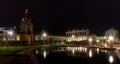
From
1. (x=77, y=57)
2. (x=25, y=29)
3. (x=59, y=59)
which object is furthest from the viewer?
(x=25, y=29)

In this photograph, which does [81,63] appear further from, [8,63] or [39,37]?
[39,37]

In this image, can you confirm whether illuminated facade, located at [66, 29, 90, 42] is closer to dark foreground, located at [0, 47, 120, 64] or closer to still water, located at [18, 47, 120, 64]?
still water, located at [18, 47, 120, 64]

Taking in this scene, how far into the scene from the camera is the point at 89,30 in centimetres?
12962

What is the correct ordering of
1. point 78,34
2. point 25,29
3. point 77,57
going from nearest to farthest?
point 77,57 < point 25,29 < point 78,34

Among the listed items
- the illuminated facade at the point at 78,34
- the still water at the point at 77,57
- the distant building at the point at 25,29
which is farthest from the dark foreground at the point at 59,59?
the illuminated facade at the point at 78,34

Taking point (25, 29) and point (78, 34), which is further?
point (78, 34)

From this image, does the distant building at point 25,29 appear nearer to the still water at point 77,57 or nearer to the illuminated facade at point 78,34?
the illuminated facade at point 78,34

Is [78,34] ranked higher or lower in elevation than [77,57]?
higher

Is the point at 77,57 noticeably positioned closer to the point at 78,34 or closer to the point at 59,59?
the point at 59,59

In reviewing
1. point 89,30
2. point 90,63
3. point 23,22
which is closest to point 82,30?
point 89,30

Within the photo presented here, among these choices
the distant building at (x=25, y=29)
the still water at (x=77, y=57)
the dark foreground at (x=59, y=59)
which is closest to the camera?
the dark foreground at (x=59, y=59)

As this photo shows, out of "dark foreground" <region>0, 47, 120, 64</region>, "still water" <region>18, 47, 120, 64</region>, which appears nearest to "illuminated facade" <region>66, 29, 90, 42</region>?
"still water" <region>18, 47, 120, 64</region>

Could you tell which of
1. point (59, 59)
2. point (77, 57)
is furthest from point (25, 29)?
point (59, 59)

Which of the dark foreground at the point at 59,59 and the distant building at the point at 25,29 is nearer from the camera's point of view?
the dark foreground at the point at 59,59
